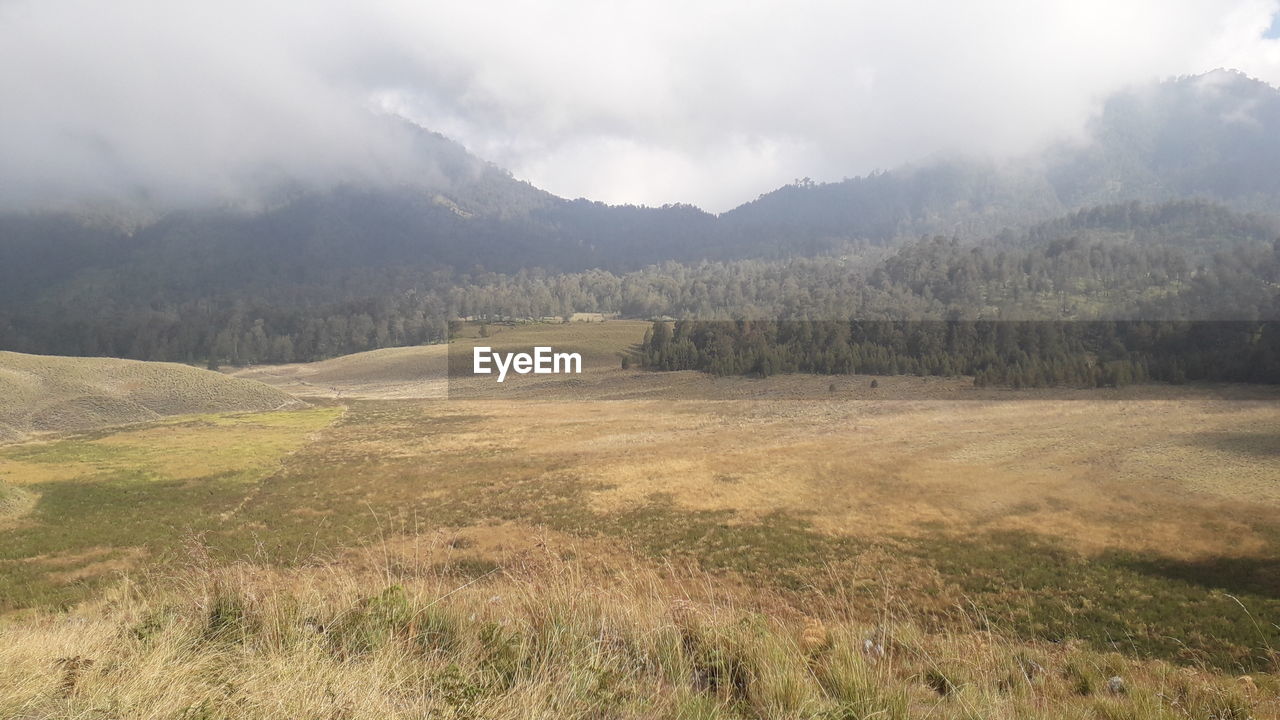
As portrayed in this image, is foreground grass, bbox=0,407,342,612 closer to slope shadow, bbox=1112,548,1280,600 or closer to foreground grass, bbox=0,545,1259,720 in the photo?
foreground grass, bbox=0,545,1259,720

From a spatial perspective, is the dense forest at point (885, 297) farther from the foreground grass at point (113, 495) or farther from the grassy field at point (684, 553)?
the foreground grass at point (113, 495)

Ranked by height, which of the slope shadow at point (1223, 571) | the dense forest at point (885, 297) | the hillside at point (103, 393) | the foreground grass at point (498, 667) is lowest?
the slope shadow at point (1223, 571)

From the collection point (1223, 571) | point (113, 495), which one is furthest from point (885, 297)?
point (113, 495)

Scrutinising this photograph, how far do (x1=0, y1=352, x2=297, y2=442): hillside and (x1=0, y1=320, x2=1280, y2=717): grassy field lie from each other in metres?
4.07

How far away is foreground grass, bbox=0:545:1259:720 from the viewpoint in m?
3.38

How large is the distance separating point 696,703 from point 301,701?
2.20 metres

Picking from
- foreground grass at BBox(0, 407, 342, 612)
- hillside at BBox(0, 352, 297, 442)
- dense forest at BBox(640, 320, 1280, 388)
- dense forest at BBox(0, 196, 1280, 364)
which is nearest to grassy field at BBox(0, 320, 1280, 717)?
foreground grass at BBox(0, 407, 342, 612)

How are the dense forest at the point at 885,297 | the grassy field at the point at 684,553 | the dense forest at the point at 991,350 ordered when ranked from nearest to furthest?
the grassy field at the point at 684,553
the dense forest at the point at 991,350
the dense forest at the point at 885,297

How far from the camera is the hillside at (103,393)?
38156mm

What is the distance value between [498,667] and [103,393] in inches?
2109

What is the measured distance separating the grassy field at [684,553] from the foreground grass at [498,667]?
0.10 ft

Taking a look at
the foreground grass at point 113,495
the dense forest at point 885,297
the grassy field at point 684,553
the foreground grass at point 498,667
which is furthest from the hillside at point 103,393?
the dense forest at point 885,297

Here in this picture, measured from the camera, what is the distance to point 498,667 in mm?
4098

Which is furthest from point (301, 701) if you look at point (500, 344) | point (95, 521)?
point (500, 344)
